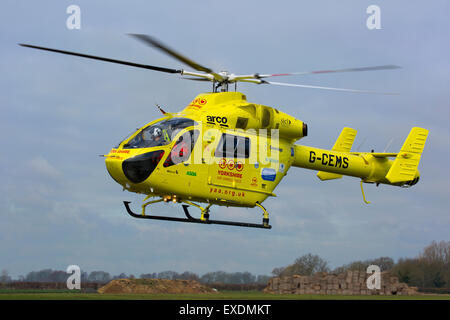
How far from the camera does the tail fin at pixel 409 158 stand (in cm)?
2694

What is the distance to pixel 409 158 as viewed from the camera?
27.4m

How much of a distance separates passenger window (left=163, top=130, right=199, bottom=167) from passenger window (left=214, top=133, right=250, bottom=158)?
104 cm

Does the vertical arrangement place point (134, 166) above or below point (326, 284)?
above

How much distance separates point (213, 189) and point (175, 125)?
2.63 metres

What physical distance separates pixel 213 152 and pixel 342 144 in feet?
28.9

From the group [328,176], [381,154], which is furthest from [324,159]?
[381,154]

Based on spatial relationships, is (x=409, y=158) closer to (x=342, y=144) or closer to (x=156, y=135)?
(x=342, y=144)

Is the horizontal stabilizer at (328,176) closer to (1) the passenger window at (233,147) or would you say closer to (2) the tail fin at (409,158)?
(2) the tail fin at (409,158)

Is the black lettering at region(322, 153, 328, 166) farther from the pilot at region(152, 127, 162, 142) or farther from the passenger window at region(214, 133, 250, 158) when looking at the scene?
the pilot at region(152, 127, 162, 142)

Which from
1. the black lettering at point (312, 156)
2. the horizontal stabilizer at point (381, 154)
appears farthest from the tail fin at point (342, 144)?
the black lettering at point (312, 156)

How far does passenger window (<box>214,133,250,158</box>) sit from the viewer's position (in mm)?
21172

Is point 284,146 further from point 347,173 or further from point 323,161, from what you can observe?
point 347,173

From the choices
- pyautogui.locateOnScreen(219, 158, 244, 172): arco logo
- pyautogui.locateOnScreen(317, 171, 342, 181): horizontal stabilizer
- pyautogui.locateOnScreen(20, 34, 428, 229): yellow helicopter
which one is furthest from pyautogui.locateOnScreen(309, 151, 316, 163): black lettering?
pyautogui.locateOnScreen(219, 158, 244, 172): arco logo
